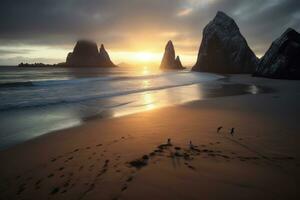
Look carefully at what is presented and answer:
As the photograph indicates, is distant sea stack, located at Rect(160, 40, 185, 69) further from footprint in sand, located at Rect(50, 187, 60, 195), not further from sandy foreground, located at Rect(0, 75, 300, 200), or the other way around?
footprint in sand, located at Rect(50, 187, 60, 195)

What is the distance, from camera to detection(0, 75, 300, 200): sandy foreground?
3.36 m

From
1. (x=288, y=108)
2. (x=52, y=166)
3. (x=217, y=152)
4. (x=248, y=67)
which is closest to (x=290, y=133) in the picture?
(x=217, y=152)

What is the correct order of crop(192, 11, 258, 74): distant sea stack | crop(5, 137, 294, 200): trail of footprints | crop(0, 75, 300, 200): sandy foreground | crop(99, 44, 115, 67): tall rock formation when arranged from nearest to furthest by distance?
crop(0, 75, 300, 200): sandy foreground
crop(5, 137, 294, 200): trail of footprints
crop(192, 11, 258, 74): distant sea stack
crop(99, 44, 115, 67): tall rock formation

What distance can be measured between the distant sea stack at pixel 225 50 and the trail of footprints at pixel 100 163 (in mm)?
69260

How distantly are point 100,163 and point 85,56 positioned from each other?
193m

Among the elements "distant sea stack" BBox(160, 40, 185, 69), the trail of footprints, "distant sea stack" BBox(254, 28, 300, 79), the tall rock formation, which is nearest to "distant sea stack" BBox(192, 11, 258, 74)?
"distant sea stack" BBox(254, 28, 300, 79)

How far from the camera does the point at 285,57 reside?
30.3m

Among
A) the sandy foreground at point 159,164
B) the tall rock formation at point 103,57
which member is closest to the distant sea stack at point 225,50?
the sandy foreground at point 159,164

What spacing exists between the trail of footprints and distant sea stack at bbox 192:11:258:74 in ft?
227

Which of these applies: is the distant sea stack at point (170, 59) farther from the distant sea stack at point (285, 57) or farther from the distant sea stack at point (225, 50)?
the distant sea stack at point (285, 57)

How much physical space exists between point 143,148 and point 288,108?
8.11 metres

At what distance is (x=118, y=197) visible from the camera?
3.22 metres

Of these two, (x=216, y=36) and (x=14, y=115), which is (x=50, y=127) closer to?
(x=14, y=115)

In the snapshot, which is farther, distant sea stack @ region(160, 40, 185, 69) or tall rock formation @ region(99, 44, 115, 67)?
tall rock formation @ region(99, 44, 115, 67)
